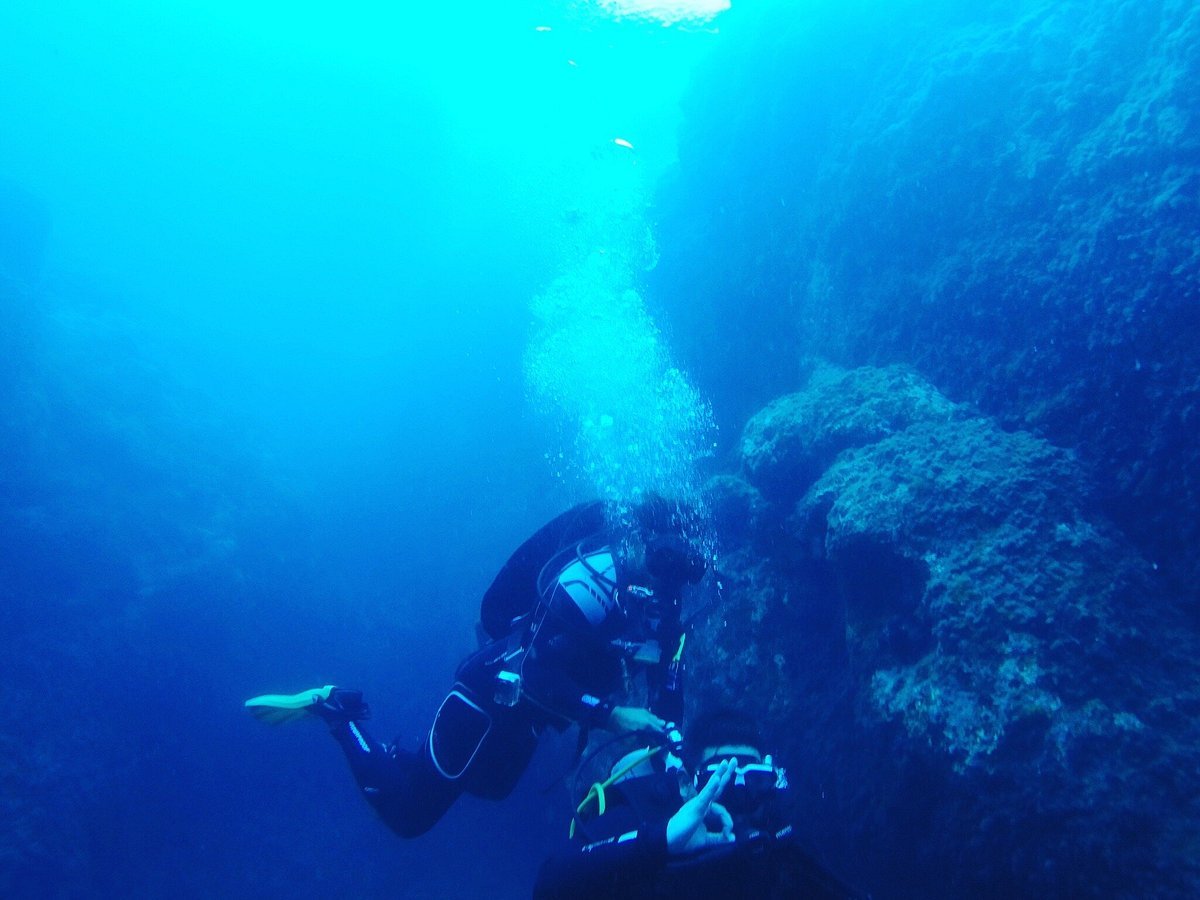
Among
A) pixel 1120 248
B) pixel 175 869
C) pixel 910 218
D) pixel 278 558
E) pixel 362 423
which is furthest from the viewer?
pixel 362 423

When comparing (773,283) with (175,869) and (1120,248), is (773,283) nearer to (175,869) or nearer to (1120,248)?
(1120,248)

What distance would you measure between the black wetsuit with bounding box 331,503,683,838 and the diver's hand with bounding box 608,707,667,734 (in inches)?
2.1

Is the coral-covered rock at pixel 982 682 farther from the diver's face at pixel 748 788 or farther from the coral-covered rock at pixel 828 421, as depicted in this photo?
the diver's face at pixel 748 788

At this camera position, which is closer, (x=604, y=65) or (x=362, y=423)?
(x=604, y=65)

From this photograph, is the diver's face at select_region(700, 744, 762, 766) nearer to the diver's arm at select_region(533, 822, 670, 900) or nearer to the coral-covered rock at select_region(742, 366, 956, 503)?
the diver's arm at select_region(533, 822, 670, 900)

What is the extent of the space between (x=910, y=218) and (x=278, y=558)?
16985 mm

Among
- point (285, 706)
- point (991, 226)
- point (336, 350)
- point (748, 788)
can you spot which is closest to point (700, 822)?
point (748, 788)

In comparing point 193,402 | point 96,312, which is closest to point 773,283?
point 193,402

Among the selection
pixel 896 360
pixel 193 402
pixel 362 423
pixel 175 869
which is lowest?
pixel 896 360

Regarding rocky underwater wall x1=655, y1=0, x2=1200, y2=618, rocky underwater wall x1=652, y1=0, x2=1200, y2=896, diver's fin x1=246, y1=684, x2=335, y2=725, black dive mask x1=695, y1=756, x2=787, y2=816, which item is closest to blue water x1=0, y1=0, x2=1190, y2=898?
rocky underwater wall x1=655, y1=0, x2=1200, y2=618

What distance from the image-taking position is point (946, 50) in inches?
337

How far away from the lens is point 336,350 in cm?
3338

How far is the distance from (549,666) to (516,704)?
34 centimetres

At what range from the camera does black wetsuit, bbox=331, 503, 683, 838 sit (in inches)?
137
